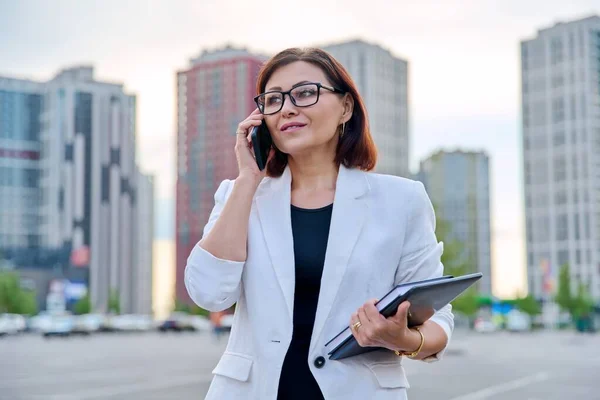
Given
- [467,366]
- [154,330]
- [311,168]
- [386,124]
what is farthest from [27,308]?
[311,168]

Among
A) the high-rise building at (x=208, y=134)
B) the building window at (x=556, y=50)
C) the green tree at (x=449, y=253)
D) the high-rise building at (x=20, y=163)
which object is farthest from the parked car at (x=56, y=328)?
the building window at (x=556, y=50)

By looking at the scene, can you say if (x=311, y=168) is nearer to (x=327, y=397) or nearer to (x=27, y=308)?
(x=327, y=397)

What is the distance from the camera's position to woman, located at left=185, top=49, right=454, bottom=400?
219cm

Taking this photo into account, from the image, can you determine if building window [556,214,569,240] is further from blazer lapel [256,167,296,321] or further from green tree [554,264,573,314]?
blazer lapel [256,167,296,321]

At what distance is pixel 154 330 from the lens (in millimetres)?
78688

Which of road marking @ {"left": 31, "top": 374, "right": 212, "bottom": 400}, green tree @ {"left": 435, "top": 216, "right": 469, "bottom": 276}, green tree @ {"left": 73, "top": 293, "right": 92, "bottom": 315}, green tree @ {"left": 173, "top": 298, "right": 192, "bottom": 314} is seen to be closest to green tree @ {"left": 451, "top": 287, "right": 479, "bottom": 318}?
green tree @ {"left": 435, "top": 216, "right": 469, "bottom": 276}

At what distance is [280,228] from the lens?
2.35 metres

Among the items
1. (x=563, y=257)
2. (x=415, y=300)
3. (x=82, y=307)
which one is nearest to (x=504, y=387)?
(x=415, y=300)

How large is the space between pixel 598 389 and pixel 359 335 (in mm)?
13938

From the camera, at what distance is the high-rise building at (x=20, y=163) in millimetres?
118625

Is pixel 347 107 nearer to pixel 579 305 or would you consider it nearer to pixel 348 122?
pixel 348 122

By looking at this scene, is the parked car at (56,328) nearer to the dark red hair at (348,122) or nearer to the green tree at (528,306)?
the dark red hair at (348,122)

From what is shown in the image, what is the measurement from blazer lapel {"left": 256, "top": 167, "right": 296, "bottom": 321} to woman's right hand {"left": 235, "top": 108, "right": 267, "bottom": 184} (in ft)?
0.20

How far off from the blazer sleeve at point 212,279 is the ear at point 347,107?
56cm
